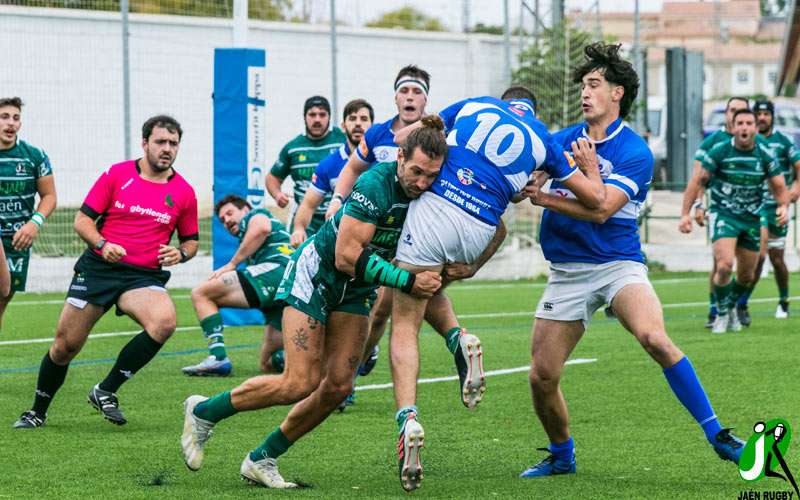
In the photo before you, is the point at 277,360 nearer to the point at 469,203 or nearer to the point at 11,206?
the point at 11,206

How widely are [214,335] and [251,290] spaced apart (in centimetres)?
49

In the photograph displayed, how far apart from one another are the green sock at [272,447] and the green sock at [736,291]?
8.22 m

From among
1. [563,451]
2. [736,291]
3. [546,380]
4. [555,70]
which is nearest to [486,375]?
[563,451]

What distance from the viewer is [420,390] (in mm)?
10102

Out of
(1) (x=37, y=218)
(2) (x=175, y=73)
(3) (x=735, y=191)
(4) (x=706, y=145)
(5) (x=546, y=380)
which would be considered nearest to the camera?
(5) (x=546, y=380)

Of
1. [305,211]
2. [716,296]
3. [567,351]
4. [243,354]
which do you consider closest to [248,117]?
[243,354]

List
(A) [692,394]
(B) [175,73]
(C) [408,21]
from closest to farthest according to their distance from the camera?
(A) [692,394] < (B) [175,73] < (C) [408,21]

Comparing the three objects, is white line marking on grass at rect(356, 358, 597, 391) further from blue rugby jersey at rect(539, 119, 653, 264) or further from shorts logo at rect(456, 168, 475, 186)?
shorts logo at rect(456, 168, 475, 186)

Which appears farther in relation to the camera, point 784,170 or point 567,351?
point 784,170

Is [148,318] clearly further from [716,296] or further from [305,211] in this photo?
[716,296]

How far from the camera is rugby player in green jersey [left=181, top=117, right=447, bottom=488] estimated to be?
639 cm

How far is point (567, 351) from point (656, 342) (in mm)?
505

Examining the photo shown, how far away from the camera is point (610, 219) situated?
7.12 m

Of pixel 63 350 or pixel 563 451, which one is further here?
pixel 63 350
